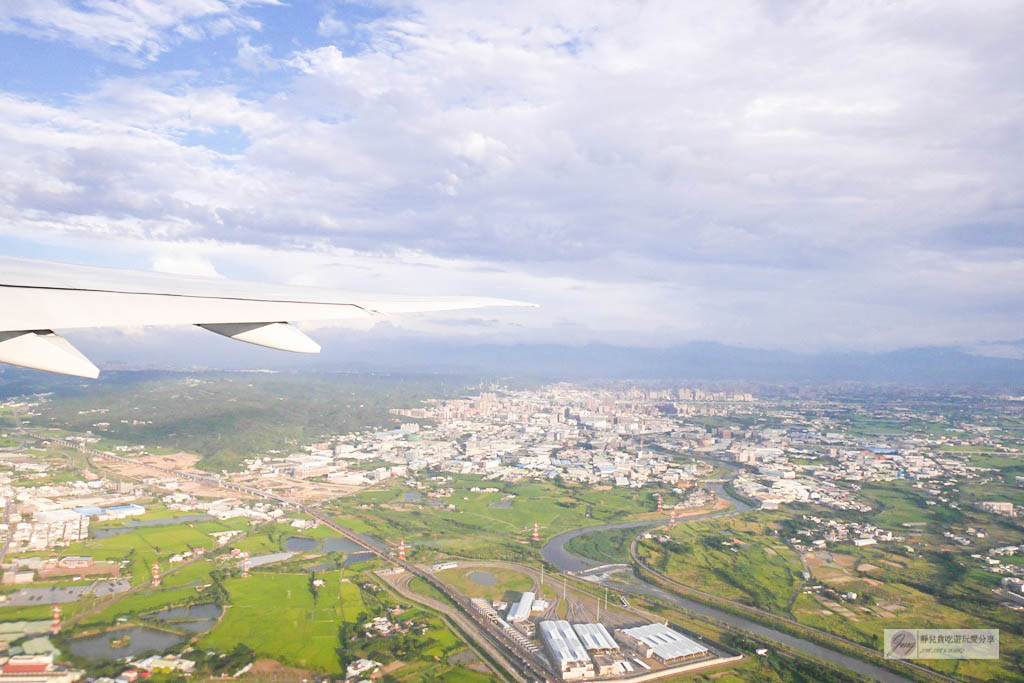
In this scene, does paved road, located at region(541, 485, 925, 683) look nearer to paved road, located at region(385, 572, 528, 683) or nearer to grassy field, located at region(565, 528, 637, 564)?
grassy field, located at region(565, 528, 637, 564)

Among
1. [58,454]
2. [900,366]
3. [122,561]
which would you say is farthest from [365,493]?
[900,366]

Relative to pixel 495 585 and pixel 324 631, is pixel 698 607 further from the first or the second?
pixel 324 631

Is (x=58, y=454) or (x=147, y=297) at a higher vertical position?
(x=147, y=297)

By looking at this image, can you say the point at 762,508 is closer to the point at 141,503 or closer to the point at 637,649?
the point at 637,649

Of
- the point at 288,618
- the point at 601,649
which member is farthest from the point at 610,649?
the point at 288,618

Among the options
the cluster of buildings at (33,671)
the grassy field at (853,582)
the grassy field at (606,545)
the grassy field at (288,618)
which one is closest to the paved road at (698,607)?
the grassy field at (606,545)

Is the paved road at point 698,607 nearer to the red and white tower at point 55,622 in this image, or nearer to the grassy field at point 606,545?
the grassy field at point 606,545
